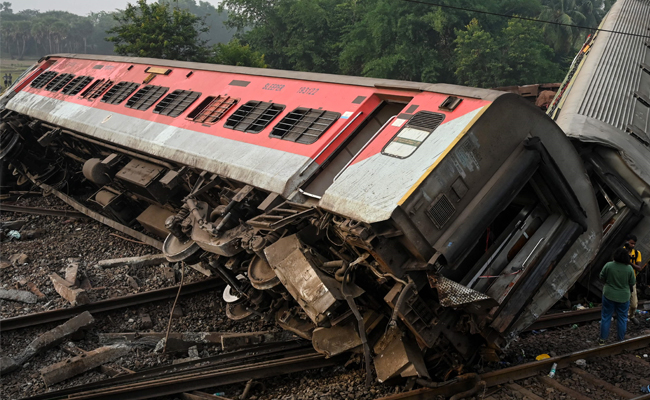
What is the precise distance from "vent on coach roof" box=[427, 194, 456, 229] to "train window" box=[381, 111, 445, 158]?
758mm

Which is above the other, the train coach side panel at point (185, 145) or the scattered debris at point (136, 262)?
the train coach side panel at point (185, 145)

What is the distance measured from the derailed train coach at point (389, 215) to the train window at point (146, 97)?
2.62 meters

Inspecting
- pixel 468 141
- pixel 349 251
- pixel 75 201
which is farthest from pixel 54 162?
pixel 468 141

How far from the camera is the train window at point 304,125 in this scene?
851 cm

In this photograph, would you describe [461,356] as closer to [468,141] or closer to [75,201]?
[468,141]

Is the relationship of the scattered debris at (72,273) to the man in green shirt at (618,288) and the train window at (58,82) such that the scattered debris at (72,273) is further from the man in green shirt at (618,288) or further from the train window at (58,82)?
the man in green shirt at (618,288)

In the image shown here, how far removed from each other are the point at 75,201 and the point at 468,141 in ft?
40.4

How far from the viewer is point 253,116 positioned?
32.8 ft

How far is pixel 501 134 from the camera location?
22.1ft

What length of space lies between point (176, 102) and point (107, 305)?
4818mm

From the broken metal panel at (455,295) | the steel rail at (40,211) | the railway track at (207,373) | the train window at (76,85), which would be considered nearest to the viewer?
the broken metal panel at (455,295)

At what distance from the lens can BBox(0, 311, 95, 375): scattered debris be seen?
26.8 ft

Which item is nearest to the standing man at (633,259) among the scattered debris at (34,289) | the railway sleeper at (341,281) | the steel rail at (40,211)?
the railway sleeper at (341,281)

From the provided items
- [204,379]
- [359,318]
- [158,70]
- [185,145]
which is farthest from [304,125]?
[158,70]
